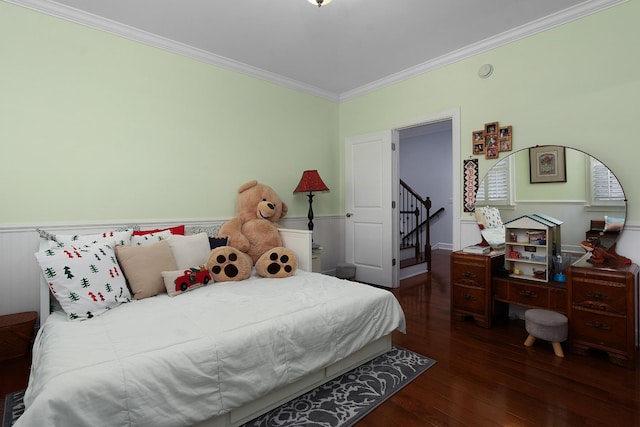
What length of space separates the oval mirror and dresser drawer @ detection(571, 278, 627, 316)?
1.43ft

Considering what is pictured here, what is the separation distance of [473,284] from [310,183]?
194 centimetres

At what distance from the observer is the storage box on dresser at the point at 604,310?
1.95 metres

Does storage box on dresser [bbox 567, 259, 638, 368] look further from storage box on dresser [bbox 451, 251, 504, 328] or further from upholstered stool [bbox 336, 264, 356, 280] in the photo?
upholstered stool [bbox 336, 264, 356, 280]

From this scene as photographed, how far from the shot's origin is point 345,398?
1.69m

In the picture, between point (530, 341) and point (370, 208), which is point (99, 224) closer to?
point (370, 208)

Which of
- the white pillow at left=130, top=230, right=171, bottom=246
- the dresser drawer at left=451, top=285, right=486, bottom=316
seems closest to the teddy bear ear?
the white pillow at left=130, top=230, right=171, bottom=246

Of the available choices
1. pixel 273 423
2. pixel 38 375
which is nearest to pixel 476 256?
pixel 273 423

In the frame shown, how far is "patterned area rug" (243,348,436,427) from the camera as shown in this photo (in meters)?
1.53

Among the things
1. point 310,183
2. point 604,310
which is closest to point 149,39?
point 310,183

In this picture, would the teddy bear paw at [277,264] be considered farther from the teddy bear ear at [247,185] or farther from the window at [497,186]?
the window at [497,186]

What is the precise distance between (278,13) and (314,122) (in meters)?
1.69

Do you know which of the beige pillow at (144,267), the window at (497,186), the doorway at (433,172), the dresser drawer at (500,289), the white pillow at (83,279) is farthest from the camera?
the doorway at (433,172)

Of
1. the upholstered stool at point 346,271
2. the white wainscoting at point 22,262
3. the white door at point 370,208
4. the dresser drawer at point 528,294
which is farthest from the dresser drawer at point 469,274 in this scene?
the white wainscoting at point 22,262

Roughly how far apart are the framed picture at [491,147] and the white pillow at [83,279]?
3175 mm
